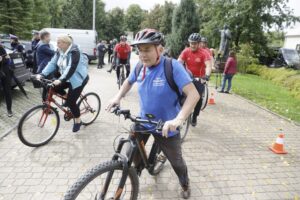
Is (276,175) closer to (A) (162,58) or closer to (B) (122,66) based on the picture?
(A) (162,58)

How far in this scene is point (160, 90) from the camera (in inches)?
112

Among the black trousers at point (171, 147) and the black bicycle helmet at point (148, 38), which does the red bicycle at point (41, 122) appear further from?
the black bicycle helmet at point (148, 38)

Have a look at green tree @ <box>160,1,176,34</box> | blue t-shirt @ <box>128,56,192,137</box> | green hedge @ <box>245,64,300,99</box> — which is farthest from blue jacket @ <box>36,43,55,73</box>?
green tree @ <box>160,1,176,34</box>

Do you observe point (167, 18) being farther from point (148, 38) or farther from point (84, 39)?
point (148, 38)

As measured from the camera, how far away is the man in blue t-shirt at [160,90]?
268cm

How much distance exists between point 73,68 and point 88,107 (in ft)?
4.59

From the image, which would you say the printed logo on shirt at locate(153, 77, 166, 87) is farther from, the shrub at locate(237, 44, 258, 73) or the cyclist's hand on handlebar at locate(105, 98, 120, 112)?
the shrub at locate(237, 44, 258, 73)

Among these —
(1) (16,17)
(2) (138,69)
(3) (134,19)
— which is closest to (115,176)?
(2) (138,69)

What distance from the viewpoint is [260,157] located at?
517cm

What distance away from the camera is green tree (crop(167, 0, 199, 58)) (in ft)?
82.5

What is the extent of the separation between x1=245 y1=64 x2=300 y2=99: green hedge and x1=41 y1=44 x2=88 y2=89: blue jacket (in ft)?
34.5

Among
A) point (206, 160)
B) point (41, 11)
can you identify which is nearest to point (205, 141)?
point (206, 160)

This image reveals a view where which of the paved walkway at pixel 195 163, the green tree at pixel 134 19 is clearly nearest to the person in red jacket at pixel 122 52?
the paved walkway at pixel 195 163

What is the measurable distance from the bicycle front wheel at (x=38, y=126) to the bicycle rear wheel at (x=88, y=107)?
3.01ft
